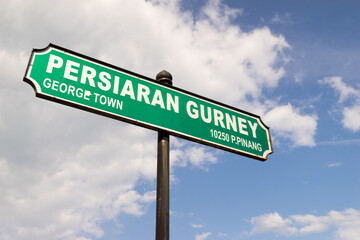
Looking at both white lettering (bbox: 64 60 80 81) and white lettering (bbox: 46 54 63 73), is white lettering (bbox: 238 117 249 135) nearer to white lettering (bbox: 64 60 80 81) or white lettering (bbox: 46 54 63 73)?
white lettering (bbox: 64 60 80 81)

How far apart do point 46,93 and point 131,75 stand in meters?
1.02

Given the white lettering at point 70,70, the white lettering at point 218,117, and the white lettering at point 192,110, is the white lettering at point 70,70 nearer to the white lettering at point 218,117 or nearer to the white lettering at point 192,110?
the white lettering at point 192,110

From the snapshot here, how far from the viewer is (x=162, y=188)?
273 cm

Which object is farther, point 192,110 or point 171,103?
point 192,110

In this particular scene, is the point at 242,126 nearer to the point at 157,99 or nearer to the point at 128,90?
the point at 157,99

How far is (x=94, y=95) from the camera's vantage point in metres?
2.87

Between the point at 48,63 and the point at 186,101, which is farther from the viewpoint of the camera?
the point at 186,101

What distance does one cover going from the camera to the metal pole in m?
2.51

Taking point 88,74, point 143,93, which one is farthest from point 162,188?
point 88,74

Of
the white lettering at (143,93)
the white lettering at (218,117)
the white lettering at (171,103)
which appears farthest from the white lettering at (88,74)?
the white lettering at (218,117)

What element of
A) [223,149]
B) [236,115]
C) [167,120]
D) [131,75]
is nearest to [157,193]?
[167,120]

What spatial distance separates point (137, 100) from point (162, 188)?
107 cm

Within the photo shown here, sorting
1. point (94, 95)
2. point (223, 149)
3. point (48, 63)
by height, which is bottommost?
point (223, 149)

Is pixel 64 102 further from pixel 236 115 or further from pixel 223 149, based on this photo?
pixel 236 115
